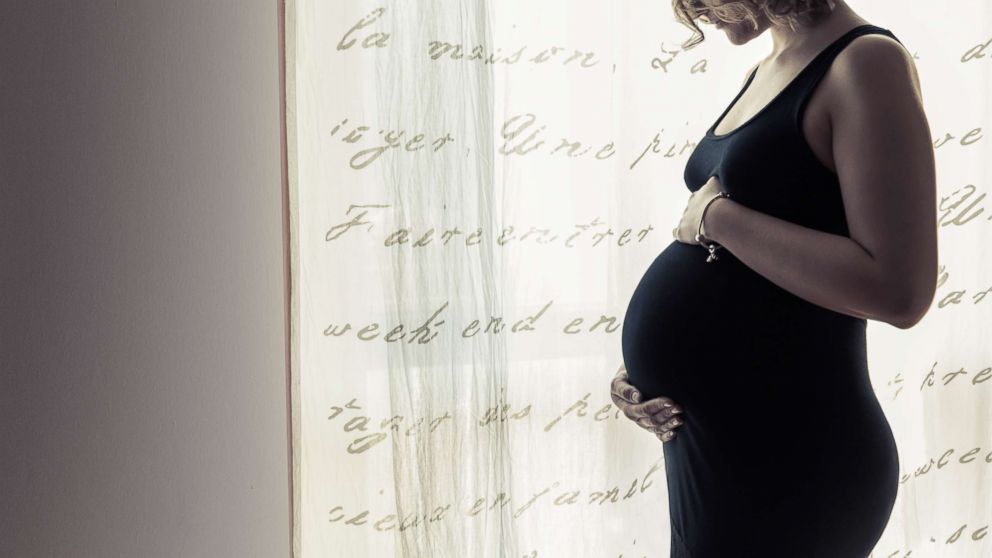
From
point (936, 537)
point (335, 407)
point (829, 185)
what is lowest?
point (936, 537)

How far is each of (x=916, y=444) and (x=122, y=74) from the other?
52.9 inches

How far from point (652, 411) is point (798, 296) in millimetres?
186

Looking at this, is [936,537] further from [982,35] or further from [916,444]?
[982,35]

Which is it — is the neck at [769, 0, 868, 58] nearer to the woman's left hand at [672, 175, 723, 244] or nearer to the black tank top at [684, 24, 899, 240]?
the black tank top at [684, 24, 899, 240]

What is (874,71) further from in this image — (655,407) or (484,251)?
(484,251)

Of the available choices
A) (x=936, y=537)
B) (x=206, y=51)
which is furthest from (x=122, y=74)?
(x=936, y=537)

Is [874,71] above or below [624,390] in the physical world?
above

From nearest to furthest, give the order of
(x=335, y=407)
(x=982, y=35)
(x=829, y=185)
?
(x=829, y=185)
(x=335, y=407)
(x=982, y=35)

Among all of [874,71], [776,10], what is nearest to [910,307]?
[874,71]

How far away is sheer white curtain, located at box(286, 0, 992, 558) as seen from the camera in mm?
1193

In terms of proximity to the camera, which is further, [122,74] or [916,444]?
[916,444]

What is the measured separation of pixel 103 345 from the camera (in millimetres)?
1115

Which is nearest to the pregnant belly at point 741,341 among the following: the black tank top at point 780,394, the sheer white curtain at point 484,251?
the black tank top at point 780,394

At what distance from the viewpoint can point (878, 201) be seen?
69 centimetres
